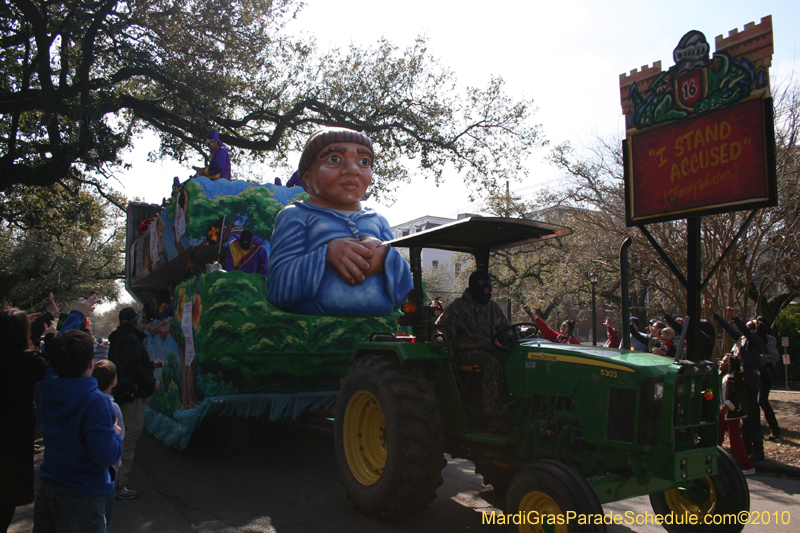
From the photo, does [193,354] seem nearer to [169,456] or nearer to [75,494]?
[169,456]

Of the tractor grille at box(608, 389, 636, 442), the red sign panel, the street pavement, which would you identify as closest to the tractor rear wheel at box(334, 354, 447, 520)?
the street pavement

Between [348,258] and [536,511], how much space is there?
12.0 ft

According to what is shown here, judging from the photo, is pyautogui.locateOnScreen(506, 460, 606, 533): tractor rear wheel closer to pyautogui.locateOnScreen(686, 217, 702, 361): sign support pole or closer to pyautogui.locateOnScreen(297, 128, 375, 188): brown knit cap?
pyautogui.locateOnScreen(686, 217, 702, 361): sign support pole

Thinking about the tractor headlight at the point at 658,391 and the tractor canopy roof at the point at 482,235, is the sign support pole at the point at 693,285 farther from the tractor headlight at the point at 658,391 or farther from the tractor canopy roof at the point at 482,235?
the tractor headlight at the point at 658,391

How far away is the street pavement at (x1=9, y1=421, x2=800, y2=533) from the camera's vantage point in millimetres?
4160

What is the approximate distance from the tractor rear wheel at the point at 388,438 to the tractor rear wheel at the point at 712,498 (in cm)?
158

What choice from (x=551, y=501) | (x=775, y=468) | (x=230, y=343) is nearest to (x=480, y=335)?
(x=551, y=501)

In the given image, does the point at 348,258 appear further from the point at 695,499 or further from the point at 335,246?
the point at 695,499

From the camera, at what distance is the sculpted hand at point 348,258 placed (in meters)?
6.28

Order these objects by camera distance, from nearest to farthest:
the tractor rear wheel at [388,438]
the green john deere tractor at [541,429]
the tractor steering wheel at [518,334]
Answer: the green john deere tractor at [541,429], the tractor rear wheel at [388,438], the tractor steering wheel at [518,334]

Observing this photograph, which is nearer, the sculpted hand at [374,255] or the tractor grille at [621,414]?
the tractor grille at [621,414]

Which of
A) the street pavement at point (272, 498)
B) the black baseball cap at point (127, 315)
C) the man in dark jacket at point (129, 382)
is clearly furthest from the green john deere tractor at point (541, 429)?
the black baseball cap at point (127, 315)

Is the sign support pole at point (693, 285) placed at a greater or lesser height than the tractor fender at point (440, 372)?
greater

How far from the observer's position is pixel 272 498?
4.79m
